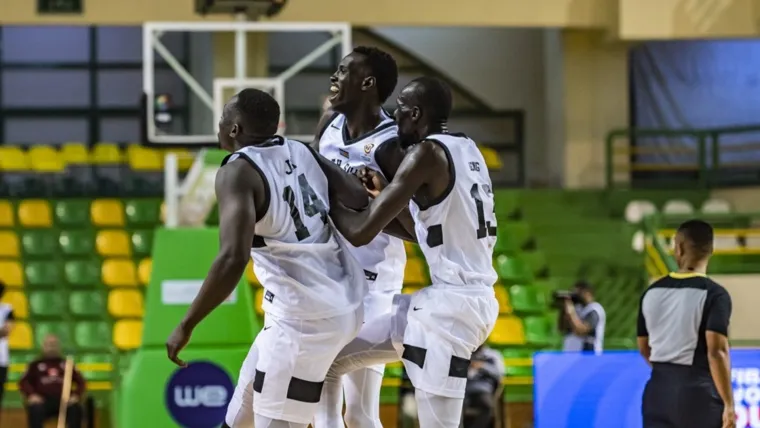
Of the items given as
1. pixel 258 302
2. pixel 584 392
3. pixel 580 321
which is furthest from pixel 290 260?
pixel 258 302

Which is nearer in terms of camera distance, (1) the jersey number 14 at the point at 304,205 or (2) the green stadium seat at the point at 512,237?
(1) the jersey number 14 at the point at 304,205

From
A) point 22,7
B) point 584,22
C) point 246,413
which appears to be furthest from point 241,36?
point 246,413

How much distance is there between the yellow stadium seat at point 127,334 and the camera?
1382 cm

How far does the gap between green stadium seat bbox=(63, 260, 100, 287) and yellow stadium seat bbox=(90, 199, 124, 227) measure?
644mm

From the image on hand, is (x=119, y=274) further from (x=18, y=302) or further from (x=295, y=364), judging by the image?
(x=295, y=364)

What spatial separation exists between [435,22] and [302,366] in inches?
437

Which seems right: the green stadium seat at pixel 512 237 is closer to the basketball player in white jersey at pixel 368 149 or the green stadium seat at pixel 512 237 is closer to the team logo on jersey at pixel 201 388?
the team logo on jersey at pixel 201 388

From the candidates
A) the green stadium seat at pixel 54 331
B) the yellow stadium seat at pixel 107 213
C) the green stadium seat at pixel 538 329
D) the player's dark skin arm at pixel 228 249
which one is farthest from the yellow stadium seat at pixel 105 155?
the player's dark skin arm at pixel 228 249

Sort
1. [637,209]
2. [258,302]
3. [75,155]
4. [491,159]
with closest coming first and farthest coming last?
[258,302] < [75,155] < [637,209] < [491,159]

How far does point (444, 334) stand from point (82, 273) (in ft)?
33.9

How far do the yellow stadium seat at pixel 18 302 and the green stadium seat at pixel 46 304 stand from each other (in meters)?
0.06

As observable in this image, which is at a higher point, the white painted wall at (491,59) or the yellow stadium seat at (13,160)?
the white painted wall at (491,59)

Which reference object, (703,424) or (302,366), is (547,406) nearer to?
(703,424)

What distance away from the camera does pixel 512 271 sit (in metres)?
15.0
